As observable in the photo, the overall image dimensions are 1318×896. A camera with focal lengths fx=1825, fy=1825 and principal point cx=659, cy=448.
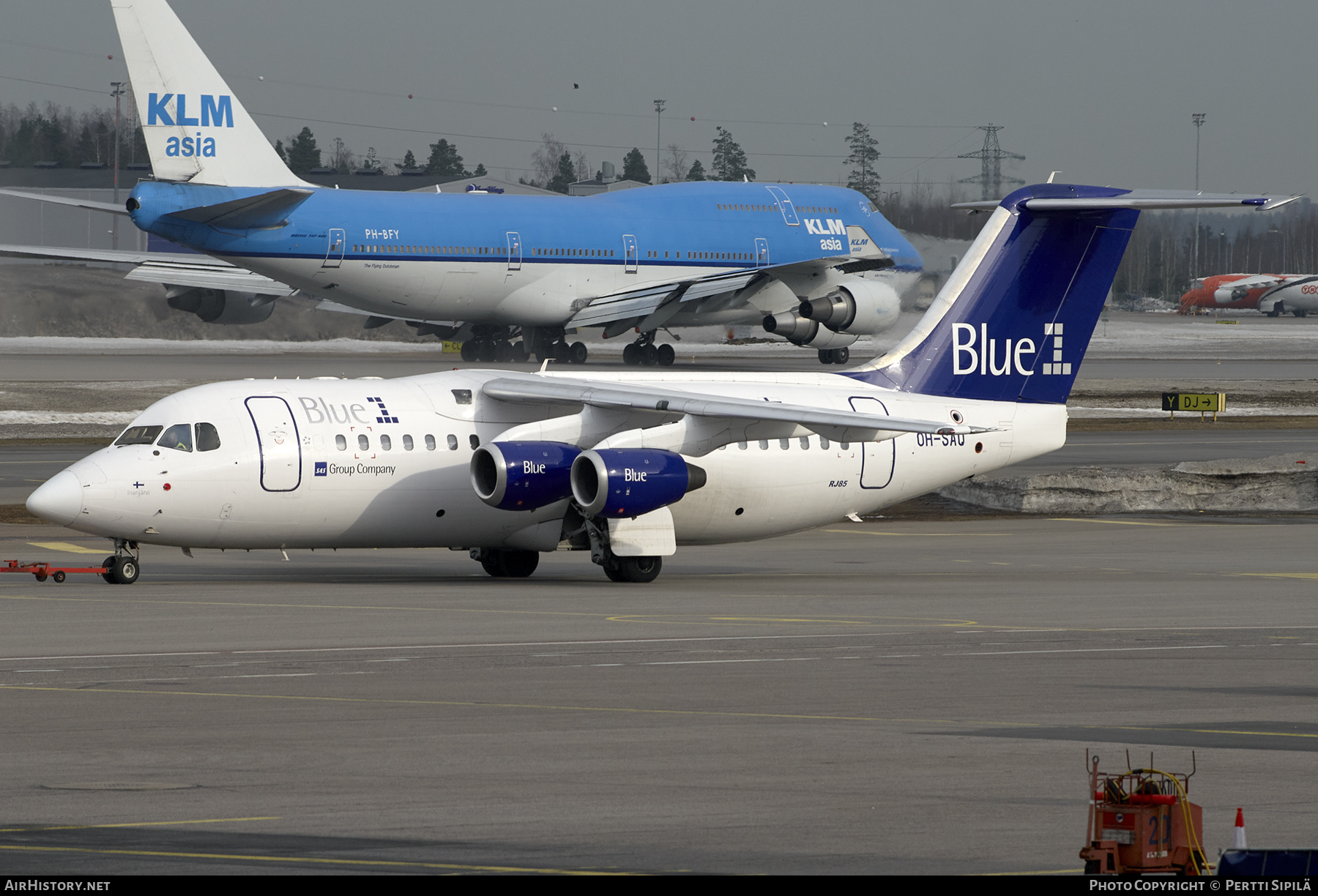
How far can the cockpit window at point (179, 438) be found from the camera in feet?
91.3

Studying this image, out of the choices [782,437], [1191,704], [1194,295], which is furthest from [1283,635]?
[1194,295]

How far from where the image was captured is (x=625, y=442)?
1163 inches

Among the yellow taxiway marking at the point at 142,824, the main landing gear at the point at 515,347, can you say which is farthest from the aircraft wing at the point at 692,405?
the main landing gear at the point at 515,347

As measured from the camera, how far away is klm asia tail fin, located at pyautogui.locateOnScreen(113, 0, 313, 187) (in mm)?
59406

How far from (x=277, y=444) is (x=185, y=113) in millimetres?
36028

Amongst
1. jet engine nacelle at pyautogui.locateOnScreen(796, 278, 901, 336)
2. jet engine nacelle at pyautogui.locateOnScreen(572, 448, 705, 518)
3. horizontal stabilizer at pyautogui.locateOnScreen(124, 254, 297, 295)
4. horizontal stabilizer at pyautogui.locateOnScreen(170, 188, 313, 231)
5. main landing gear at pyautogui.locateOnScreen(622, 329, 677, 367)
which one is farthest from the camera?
main landing gear at pyautogui.locateOnScreen(622, 329, 677, 367)

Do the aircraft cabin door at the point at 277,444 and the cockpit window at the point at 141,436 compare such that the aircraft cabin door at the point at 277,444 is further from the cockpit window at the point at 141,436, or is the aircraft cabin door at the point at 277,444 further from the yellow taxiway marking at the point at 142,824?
the yellow taxiway marking at the point at 142,824

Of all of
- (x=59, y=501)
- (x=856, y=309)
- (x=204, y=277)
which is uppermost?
(x=204, y=277)

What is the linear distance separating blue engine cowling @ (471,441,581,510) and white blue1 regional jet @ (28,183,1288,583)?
0.03 m

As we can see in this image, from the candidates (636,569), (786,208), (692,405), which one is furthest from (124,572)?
(786,208)

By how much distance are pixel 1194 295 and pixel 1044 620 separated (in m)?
151

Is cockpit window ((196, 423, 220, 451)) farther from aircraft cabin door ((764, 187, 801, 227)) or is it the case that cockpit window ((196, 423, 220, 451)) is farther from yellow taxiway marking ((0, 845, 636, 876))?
aircraft cabin door ((764, 187, 801, 227))

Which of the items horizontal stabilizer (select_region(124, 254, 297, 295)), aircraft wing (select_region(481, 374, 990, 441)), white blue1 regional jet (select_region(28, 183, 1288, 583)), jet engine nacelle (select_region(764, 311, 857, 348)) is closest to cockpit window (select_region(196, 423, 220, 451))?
white blue1 regional jet (select_region(28, 183, 1288, 583))

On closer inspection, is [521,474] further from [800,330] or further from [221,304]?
[221,304]
